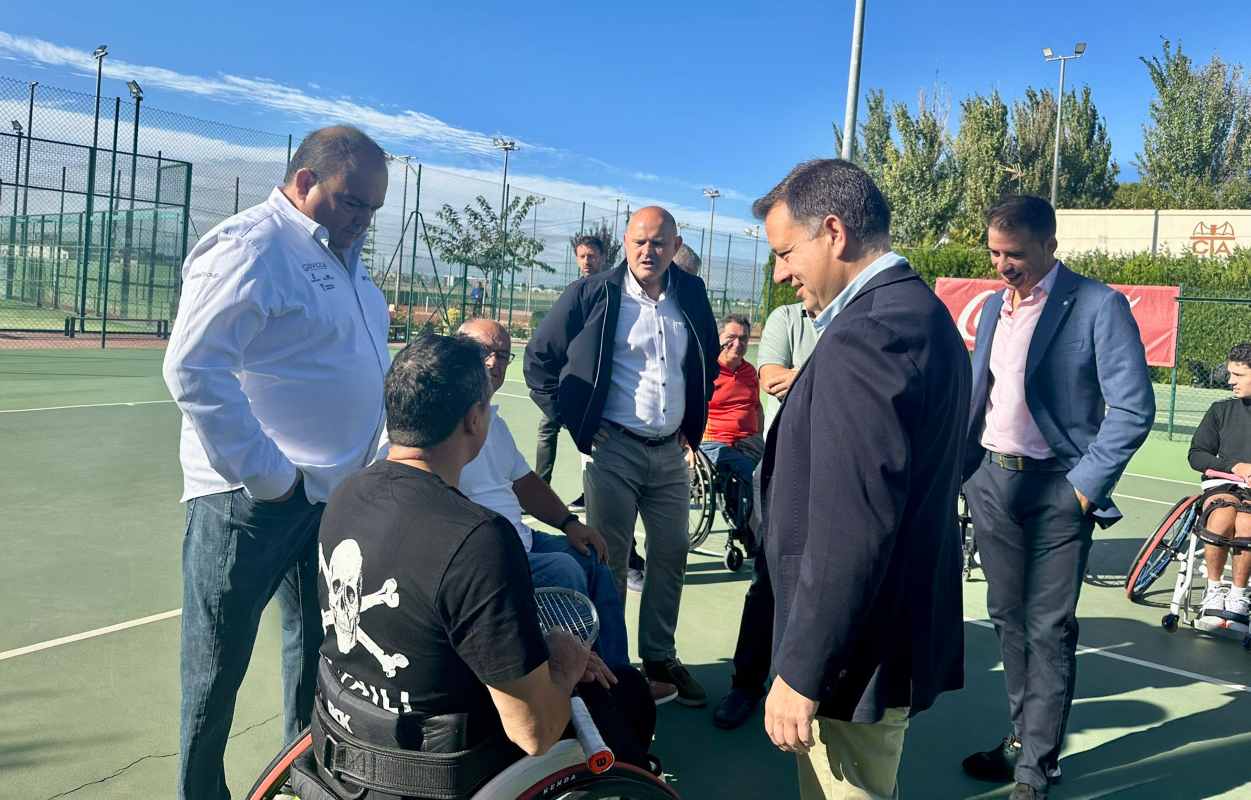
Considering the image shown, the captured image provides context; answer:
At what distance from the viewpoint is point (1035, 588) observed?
301 centimetres

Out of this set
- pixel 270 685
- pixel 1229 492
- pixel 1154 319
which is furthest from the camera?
pixel 1154 319

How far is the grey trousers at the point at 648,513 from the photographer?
3676 mm

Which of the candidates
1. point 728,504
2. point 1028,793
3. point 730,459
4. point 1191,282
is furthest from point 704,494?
point 1191,282

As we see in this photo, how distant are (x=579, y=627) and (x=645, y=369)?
1541 mm

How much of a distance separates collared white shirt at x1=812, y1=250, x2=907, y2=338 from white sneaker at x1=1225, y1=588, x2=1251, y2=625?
374cm

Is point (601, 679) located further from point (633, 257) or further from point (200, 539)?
point (633, 257)

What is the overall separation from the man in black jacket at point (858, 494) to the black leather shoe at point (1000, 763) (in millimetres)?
1342

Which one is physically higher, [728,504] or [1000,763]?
[728,504]

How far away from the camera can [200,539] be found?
2.27m

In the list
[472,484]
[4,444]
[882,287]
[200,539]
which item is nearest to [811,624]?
[882,287]

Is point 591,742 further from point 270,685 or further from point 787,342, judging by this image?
point 787,342

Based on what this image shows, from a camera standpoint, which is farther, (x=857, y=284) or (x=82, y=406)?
(x=82, y=406)

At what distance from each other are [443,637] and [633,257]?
228 cm

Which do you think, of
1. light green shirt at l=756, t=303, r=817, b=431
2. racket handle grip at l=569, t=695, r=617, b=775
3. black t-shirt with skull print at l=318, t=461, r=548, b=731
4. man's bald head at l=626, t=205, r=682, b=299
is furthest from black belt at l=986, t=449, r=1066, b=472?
black t-shirt with skull print at l=318, t=461, r=548, b=731
